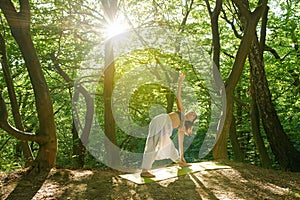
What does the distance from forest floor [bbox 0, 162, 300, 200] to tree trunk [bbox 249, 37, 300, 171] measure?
255 centimetres

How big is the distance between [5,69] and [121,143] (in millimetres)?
10600

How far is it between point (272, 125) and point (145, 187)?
5.13m

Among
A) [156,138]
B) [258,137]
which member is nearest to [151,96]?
[258,137]

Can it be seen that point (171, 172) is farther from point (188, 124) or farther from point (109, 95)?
point (109, 95)

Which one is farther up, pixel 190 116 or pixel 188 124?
pixel 190 116

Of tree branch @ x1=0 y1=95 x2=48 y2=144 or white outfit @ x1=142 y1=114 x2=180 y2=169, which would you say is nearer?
tree branch @ x1=0 y1=95 x2=48 y2=144

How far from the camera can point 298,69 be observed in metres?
14.1

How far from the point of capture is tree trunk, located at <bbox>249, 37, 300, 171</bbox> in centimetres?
855

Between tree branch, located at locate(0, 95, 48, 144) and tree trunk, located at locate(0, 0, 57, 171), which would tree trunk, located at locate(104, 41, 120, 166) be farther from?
tree branch, located at locate(0, 95, 48, 144)

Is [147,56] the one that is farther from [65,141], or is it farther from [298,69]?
[65,141]

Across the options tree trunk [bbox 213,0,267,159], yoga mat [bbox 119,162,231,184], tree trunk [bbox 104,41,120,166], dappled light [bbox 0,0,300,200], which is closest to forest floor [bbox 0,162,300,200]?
dappled light [bbox 0,0,300,200]

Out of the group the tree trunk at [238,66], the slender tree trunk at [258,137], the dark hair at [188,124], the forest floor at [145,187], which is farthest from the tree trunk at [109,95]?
the slender tree trunk at [258,137]

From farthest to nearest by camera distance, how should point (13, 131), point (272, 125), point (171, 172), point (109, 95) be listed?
point (109, 95) < point (272, 125) < point (171, 172) < point (13, 131)

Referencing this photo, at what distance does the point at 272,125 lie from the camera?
29.0ft
